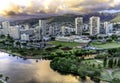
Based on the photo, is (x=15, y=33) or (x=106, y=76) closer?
(x=106, y=76)

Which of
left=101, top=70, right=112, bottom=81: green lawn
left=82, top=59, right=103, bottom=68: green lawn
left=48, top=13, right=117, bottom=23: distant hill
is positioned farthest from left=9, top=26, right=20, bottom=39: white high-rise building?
left=101, top=70, right=112, bottom=81: green lawn

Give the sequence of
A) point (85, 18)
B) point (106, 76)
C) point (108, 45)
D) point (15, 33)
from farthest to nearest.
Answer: point (85, 18)
point (15, 33)
point (108, 45)
point (106, 76)

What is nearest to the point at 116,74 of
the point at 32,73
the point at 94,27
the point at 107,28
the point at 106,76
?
the point at 106,76

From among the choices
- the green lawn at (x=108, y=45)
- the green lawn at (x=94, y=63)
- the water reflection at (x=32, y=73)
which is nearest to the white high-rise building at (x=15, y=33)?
the green lawn at (x=108, y=45)

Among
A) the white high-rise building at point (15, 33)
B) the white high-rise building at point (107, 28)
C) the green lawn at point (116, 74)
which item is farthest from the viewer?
the white high-rise building at point (107, 28)

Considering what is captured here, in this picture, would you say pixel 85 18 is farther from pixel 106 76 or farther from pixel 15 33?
pixel 106 76

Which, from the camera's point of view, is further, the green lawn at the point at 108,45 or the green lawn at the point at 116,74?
the green lawn at the point at 108,45

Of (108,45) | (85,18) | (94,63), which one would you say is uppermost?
(85,18)

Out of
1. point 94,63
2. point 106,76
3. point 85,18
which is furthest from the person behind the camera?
point 85,18

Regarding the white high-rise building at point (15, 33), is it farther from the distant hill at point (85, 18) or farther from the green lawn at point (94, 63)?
the green lawn at point (94, 63)

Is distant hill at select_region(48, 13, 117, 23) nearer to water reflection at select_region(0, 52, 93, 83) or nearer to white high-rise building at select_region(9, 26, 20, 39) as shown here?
white high-rise building at select_region(9, 26, 20, 39)
